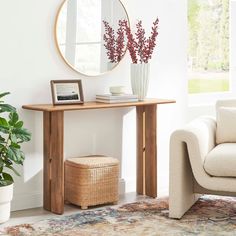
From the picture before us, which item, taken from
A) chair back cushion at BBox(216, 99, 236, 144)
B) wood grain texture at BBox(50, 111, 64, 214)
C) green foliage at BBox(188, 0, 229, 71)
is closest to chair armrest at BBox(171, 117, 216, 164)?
chair back cushion at BBox(216, 99, 236, 144)

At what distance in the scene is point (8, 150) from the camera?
386 centimetres

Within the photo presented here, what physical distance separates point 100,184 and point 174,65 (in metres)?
1.43

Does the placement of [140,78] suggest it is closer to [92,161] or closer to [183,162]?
[92,161]

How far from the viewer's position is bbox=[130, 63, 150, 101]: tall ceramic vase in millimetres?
4664

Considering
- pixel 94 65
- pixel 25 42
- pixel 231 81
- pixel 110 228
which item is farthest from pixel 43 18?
pixel 231 81

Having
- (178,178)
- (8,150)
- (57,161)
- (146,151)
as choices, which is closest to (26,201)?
(57,161)

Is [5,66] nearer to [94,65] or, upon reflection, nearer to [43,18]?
[43,18]

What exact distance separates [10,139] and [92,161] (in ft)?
2.43

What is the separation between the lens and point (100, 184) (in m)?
4.38

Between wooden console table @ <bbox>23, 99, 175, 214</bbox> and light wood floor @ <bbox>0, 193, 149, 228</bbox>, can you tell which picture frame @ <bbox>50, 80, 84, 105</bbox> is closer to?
wooden console table @ <bbox>23, 99, 175, 214</bbox>

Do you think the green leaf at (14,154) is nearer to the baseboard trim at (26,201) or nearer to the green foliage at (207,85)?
the baseboard trim at (26,201)

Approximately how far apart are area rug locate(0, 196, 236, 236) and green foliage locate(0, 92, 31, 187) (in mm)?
391

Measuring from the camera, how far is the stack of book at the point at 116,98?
4488 millimetres

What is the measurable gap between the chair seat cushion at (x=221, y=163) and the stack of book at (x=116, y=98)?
86 centimetres
